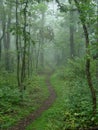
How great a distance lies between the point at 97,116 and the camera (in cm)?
1139

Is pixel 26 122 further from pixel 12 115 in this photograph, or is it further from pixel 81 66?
pixel 81 66

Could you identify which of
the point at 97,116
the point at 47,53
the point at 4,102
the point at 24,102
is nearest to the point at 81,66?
the point at 24,102

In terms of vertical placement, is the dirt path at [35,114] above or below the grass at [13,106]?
below

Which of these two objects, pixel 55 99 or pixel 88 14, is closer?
pixel 88 14

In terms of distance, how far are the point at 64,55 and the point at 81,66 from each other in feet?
86.6

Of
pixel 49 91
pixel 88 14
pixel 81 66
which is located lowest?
pixel 49 91

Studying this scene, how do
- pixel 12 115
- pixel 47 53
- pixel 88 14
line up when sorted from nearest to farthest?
pixel 88 14
pixel 12 115
pixel 47 53

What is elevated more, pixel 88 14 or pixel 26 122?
pixel 88 14

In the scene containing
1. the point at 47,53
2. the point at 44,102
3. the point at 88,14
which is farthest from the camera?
the point at 47,53

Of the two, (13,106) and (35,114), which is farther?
(13,106)

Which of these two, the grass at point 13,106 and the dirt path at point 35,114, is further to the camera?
the grass at point 13,106

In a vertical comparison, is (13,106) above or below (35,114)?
above

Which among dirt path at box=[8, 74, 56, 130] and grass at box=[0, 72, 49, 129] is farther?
grass at box=[0, 72, 49, 129]

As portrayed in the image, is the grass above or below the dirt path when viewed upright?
above
